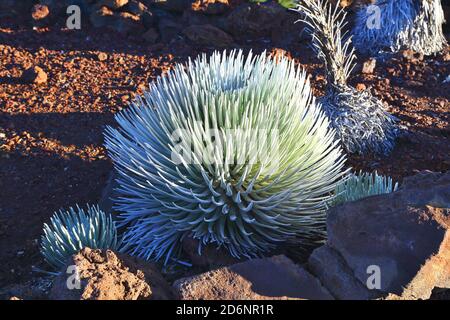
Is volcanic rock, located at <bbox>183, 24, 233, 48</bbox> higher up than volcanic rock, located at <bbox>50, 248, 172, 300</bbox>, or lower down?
higher up

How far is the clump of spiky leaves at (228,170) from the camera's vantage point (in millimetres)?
2363

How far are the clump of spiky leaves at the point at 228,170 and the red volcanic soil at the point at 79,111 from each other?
576 millimetres

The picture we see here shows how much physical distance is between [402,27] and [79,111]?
88.0 inches

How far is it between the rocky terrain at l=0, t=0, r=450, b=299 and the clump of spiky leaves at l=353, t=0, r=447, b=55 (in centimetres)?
10

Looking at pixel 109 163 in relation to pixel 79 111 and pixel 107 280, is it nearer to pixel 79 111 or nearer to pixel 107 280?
pixel 79 111

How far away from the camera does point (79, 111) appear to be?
12.1 ft

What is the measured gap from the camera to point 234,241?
94.3 inches

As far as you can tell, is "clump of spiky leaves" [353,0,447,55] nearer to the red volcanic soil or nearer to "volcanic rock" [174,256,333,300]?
the red volcanic soil

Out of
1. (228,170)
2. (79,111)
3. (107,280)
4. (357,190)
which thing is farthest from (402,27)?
(107,280)

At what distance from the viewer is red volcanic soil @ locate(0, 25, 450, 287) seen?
305 cm

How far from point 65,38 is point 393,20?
2.32 meters

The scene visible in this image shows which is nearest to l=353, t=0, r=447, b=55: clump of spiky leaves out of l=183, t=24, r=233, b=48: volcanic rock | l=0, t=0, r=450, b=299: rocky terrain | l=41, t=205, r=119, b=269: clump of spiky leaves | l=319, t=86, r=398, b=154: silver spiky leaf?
l=0, t=0, r=450, b=299: rocky terrain
